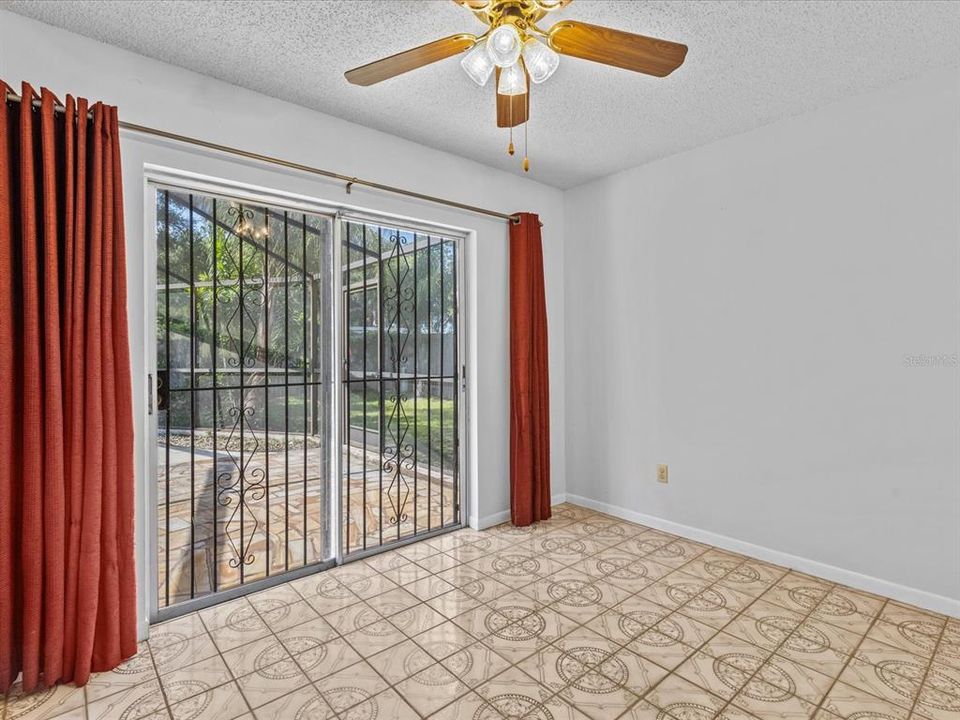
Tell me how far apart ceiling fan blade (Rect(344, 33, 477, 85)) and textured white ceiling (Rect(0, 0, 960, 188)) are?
0.92ft

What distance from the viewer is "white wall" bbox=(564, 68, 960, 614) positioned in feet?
7.77

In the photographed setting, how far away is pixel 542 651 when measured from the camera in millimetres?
2041

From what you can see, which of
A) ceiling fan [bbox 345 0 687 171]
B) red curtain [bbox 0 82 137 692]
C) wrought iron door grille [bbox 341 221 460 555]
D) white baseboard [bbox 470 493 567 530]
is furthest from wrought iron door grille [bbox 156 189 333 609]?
ceiling fan [bbox 345 0 687 171]

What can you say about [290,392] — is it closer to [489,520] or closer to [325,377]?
[325,377]

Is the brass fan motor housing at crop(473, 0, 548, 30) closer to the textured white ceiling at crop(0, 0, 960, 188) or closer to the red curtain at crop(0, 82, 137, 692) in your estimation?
the textured white ceiling at crop(0, 0, 960, 188)

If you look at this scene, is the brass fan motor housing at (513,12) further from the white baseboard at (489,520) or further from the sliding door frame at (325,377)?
the white baseboard at (489,520)

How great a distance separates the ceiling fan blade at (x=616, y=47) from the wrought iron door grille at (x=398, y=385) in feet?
5.53

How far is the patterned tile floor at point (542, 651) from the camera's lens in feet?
5.71

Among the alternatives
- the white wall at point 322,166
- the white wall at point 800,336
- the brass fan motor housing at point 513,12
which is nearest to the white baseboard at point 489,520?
the white wall at point 322,166

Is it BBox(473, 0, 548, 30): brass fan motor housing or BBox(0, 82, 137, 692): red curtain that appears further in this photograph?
BBox(0, 82, 137, 692): red curtain

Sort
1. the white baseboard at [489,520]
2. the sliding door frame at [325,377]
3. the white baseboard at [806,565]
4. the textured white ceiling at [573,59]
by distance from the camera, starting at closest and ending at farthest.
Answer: the textured white ceiling at [573,59], the sliding door frame at [325,377], the white baseboard at [806,565], the white baseboard at [489,520]

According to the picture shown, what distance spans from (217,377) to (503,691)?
1.89 m

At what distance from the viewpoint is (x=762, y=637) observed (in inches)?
84.1

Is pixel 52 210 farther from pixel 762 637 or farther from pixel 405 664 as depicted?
pixel 762 637
